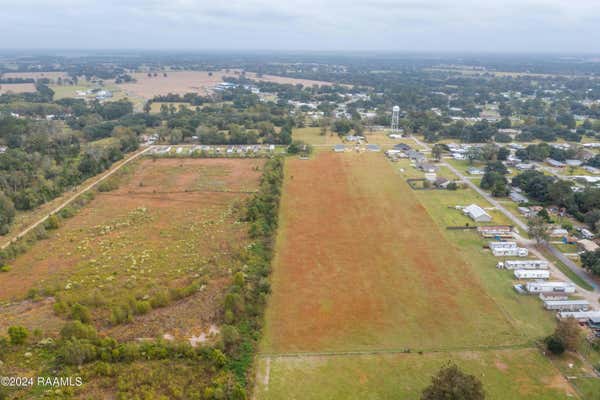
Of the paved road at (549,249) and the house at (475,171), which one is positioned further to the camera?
the house at (475,171)

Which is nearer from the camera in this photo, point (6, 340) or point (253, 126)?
point (6, 340)

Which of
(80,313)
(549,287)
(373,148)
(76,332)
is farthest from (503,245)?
(373,148)

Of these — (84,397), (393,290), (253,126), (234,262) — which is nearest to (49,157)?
(253,126)

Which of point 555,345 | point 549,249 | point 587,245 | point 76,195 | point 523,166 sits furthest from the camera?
point 523,166

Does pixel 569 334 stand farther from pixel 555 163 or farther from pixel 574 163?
pixel 574 163

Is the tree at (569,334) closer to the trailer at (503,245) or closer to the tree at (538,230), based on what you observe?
the trailer at (503,245)

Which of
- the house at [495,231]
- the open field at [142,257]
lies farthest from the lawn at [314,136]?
the house at [495,231]

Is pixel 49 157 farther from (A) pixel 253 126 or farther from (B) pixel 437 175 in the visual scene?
(B) pixel 437 175
